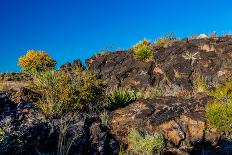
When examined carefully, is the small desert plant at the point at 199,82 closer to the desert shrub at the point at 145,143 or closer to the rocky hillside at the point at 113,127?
the rocky hillside at the point at 113,127

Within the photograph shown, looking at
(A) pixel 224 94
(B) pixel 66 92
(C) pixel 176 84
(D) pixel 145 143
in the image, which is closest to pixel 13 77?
(B) pixel 66 92

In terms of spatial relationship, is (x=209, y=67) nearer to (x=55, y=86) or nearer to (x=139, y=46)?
(x=139, y=46)

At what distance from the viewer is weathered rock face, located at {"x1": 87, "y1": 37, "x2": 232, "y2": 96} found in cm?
2203

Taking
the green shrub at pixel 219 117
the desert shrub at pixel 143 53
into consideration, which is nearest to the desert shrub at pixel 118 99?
the green shrub at pixel 219 117

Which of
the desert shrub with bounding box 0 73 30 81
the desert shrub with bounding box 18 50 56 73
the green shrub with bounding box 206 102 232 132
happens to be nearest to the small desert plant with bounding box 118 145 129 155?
the green shrub with bounding box 206 102 232 132

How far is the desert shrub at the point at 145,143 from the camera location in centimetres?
1010

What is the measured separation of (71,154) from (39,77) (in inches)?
127

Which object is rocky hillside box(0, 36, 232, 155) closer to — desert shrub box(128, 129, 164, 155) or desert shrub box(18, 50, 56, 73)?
desert shrub box(128, 129, 164, 155)

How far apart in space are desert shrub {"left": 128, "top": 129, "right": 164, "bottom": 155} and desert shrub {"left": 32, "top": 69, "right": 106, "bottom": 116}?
6.64 ft

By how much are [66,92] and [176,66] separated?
1267 centimetres

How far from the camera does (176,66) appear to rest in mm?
23328

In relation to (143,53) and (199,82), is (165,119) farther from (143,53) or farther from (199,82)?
(143,53)

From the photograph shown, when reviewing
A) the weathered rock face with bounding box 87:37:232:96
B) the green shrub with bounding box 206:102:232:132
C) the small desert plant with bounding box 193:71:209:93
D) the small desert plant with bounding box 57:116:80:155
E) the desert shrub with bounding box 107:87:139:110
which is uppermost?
the weathered rock face with bounding box 87:37:232:96

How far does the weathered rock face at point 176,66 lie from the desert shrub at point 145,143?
9.95 meters
